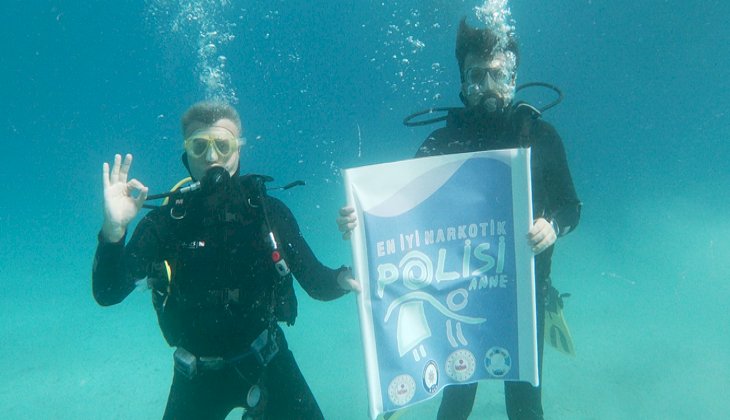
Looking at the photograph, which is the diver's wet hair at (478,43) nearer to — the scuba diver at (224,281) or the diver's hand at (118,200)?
the scuba diver at (224,281)

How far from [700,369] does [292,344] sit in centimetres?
647

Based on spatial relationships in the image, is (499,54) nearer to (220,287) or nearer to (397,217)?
(397,217)

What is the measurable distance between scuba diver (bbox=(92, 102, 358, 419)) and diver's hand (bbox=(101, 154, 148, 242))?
0.32 metres

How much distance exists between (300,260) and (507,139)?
1.59m

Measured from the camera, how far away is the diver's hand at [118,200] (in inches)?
93.4

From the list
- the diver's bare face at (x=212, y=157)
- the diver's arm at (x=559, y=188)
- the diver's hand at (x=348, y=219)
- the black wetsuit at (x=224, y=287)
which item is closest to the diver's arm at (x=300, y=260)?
the black wetsuit at (x=224, y=287)

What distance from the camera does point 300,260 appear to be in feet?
9.64

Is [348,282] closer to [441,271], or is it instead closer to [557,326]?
[441,271]

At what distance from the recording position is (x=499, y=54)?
3.23m

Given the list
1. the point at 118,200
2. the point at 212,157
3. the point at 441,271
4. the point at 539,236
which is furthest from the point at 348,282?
the point at 118,200

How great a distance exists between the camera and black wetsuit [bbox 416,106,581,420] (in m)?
2.97

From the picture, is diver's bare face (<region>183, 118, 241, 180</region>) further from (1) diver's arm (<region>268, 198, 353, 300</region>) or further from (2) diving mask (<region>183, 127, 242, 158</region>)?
(1) diver's arm (<region>268, 198, 353, 300</region>)

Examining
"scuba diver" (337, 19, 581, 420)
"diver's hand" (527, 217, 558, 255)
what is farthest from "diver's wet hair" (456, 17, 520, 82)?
"diver's hand" (527, 217, 558, 255)

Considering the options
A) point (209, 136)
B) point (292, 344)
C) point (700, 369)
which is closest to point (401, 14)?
point (292, 344)
